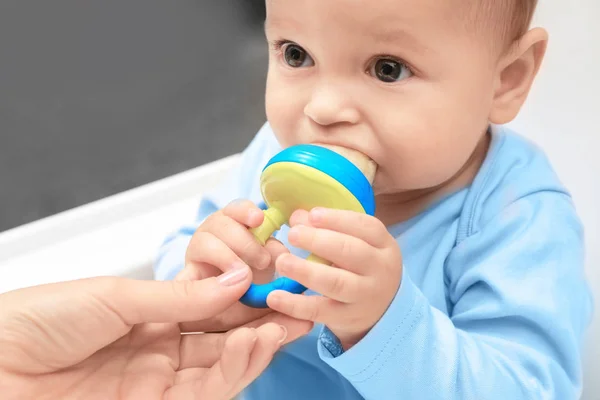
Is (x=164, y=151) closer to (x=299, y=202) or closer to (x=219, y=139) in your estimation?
(x=219, y=139)

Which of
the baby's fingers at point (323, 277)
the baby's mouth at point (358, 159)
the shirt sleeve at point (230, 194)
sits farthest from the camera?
the shirt sleeve at point (230, 194)

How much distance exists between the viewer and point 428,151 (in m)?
0.58

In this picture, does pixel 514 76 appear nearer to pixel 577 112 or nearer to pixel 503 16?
pixel 503 16

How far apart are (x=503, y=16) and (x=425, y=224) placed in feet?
0.70

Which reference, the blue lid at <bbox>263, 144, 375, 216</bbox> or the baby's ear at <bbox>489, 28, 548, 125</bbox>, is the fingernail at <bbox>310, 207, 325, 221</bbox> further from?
the baby's ear at <bbox>489, 28, 548, 125</bbox>

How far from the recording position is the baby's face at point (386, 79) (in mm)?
529

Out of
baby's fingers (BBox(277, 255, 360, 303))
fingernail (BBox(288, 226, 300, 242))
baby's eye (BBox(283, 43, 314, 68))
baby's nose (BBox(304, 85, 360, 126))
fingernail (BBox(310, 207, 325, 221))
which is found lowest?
baby's fingers (BBox(277, 255, 360, 303))

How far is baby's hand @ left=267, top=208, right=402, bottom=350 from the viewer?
0.46 metres

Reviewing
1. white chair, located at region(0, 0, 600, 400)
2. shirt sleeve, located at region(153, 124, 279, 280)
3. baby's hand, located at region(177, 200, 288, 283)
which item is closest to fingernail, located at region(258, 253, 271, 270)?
baby's hand, located at region(177, 200, 288, 283)

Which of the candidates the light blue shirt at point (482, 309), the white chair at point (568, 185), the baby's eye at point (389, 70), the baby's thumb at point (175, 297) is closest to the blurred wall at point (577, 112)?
the white chair at point (568, 185)

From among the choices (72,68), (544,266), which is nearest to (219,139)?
(72,68)

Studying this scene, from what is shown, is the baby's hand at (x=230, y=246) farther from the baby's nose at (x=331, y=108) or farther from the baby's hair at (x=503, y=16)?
the baby's hair at (x=503, y=16)

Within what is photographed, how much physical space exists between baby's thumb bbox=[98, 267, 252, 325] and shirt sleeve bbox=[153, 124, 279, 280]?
0.84 ft

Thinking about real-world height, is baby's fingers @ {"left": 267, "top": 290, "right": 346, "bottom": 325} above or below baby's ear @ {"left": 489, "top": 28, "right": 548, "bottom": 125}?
below
